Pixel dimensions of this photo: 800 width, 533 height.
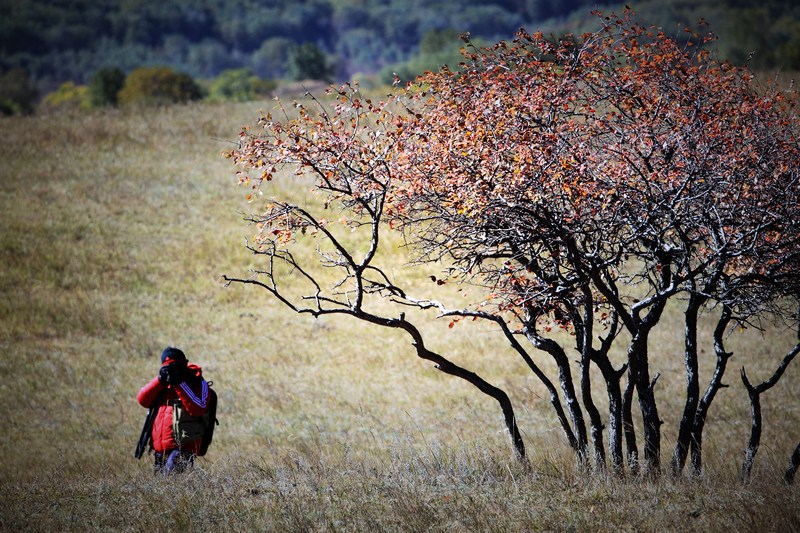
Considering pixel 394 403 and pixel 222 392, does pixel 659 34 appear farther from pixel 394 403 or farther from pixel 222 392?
pixel 222 392

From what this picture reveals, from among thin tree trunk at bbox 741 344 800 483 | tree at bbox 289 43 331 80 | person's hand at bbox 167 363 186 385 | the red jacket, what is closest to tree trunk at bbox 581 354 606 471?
thin tree trunk at bbox 741 344 800 483

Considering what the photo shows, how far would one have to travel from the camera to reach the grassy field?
769 cm

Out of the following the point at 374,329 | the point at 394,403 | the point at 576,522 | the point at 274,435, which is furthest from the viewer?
the point at 374,329

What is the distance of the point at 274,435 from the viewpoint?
1716cm

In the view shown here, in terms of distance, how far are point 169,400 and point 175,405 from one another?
0.15 m

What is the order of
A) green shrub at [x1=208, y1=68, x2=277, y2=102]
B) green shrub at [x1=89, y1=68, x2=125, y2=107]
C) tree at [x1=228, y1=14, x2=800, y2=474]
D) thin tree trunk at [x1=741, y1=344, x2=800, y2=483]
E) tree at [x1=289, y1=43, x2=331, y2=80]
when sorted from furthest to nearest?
green shrub at [x1=208, y1=68, x2=277, y2=102]
tree at [x1=289, y1=43, x2=331, y2=80]
green shrub at [x1=89, y1=68, x2=125, y2=107]
thin tree trunk at [x1=741, y1=344, x2=800, y2=483]
tree at [x1=228, y1=14, x2=800, y2=474]

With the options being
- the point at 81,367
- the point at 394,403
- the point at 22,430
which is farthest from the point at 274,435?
the point at 81,367

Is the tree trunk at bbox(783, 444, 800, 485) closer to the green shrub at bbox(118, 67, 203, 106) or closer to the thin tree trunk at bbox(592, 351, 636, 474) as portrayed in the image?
the thin tree trunk at bbox(592, 351, 636, 474)

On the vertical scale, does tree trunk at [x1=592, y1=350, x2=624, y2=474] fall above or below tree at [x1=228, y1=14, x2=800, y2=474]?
below

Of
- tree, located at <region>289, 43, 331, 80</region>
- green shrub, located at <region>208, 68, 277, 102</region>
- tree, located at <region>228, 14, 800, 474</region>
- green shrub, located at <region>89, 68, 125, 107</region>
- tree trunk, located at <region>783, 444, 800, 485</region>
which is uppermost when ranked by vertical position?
green shrub, located at <region>208, 68, 277, 102</region>

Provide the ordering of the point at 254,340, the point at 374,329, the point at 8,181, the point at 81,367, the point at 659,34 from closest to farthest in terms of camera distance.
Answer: the point at 659,34
the point at 81,367
the point at 254,340
the point at 374,329
the point at 8,181

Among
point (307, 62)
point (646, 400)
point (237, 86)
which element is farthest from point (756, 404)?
point (237, 86)

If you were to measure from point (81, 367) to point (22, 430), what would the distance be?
4735 mm

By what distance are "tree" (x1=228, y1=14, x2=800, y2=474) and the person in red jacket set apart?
1.89 m
